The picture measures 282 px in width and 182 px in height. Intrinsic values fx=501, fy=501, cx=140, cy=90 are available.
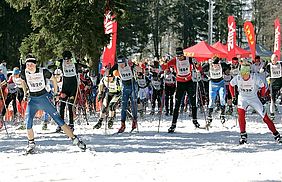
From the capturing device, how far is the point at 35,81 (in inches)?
393

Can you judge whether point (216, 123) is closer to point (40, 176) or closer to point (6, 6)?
point (40, 176)

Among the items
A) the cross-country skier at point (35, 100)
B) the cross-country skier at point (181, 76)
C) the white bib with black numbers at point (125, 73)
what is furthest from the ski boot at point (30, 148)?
the cross-country skier at point (181, 76)

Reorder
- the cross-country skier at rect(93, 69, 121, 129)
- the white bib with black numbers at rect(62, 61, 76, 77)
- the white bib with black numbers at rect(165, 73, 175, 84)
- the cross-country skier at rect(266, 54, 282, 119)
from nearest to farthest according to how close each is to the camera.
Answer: the white bib with black numbers at rect(62, 61, 76, 77), the cross-country skier at rect(93, 69, 121, 129), the cross-country skier at rect(266, 54, 282, 119), the white bib with black numbers at rect(165, 73, 175, 84)

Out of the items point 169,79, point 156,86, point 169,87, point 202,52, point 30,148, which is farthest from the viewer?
point 202,52

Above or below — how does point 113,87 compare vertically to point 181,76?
below

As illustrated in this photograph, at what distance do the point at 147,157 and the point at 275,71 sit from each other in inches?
338

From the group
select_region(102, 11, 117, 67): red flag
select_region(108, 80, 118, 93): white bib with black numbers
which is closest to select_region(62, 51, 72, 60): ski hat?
select_region(108, 80, 118, 93): white bib with black numbers

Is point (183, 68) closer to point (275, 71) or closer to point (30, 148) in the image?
point (275, 71)

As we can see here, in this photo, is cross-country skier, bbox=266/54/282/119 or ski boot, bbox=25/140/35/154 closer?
ski boot, bbox=25/140/35/154

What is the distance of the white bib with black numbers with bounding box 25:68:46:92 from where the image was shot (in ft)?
32.4

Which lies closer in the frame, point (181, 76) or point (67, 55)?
point (67, 55)

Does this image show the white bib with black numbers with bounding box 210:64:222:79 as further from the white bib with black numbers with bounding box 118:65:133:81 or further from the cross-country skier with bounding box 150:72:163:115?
the cross-country skier with bounding box 150:72:163:115

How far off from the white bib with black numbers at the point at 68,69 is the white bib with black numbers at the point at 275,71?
682cm

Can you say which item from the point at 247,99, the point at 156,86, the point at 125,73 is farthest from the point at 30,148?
the point at 156,86
